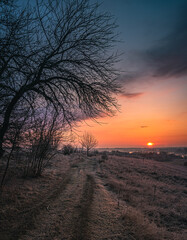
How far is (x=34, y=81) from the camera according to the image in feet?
16.1

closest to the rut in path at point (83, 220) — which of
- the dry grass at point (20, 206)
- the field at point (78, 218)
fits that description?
the field at point (78, 218)

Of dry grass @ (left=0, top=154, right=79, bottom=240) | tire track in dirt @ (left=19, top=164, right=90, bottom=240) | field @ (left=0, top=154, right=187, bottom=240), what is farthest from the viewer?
dry grass @ (left=0, top=154, right=79, bottom=240)

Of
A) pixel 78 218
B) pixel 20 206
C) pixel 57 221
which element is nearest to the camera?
pixel 57 221

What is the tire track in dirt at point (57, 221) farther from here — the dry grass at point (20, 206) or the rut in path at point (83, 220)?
the dry grass at point (20, 206)

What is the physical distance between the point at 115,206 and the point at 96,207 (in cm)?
97

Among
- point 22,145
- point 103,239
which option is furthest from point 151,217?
point 22,145

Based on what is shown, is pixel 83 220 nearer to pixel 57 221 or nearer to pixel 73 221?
pixel 73 221

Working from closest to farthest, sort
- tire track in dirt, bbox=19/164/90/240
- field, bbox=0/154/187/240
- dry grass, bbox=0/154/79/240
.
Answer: tire track in dirt, bbox=19/164/90/240
field, bbox=0/154/187/240
dry grass, bbox=0/154/79/240

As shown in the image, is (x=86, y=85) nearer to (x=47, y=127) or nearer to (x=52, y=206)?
(x=52, y=206)

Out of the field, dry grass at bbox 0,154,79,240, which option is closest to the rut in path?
the field

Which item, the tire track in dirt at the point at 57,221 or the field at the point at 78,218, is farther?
the field at the point at 78,218

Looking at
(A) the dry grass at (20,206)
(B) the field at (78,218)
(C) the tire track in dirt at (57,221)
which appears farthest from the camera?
(A) the dry grass at (20,206)

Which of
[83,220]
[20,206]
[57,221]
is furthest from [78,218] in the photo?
[20,206]

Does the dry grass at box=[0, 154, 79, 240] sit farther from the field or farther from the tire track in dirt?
the tire track in dirt
